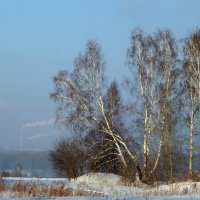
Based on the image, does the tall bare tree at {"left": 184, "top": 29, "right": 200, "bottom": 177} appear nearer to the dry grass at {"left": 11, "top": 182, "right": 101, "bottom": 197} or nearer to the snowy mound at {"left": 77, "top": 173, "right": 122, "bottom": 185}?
the snowy mound at {"left": 77, "top": 173, "right": 122, "bottom": 185}

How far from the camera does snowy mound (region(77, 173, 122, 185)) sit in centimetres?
3228

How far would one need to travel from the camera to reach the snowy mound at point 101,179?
32.3 m

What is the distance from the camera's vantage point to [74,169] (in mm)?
49625

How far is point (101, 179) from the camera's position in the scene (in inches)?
1302

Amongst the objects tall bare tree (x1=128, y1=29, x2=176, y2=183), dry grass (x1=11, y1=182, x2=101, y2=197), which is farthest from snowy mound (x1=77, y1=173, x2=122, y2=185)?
dry grass (x1=11, y1=182, x2=101, y2=197)

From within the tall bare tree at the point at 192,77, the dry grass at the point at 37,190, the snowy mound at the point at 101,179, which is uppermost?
the tall bare tree at the point at 192,77

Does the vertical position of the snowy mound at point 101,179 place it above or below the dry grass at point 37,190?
above

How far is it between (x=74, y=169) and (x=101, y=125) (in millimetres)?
19230

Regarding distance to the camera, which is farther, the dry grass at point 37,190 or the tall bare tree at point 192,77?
the tall bare tree at point 192,77

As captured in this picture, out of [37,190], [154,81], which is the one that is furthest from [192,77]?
[37,190]

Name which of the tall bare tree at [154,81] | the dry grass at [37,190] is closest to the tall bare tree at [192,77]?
the tall bare tree at [154,81]

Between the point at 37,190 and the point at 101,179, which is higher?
the point at 101,179

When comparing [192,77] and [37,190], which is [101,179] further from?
[37,190]

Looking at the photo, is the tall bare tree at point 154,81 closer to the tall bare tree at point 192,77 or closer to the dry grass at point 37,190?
the tall bare tree at point 192,77
